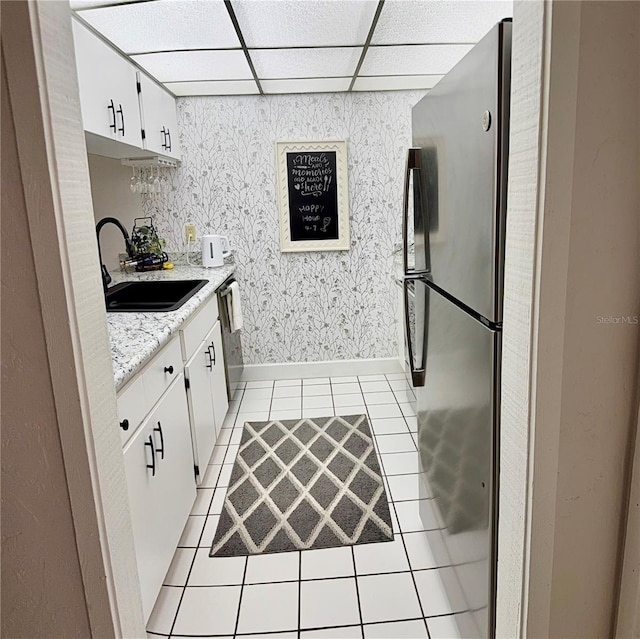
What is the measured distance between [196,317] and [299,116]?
6.26ft

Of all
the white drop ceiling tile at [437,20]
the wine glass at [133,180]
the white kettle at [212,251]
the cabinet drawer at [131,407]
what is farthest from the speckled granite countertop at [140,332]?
the white drop ceiling tile at [437,20]

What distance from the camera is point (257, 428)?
3176 millimetres

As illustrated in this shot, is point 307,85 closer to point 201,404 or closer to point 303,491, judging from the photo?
point 201,404

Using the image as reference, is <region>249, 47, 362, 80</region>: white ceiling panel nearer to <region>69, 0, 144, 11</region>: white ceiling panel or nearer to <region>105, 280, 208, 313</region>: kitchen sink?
<region>69, 0, 144, 11</region>: white ceiling panel

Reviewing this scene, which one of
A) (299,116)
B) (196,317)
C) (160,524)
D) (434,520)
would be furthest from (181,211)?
(434,520)

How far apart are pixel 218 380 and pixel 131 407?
56.8 inches

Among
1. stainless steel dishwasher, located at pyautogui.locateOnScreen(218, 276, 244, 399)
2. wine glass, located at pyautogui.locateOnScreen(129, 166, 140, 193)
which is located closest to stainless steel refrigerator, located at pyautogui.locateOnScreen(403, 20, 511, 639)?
stainless steel dishwasher, located at pyautogui.locateOnScreen(218, 276, 244, 399)

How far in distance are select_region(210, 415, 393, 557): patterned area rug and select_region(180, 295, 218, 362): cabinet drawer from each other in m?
0.71

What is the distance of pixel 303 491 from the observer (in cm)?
246

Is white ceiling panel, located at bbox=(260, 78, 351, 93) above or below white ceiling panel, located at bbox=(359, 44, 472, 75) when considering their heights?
above

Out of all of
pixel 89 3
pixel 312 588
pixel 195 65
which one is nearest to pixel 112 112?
pixel 89 3

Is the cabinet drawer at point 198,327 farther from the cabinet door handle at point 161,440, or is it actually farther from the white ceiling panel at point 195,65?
the white ceiling panel at point 195,65

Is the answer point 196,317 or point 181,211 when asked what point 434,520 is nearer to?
point 196,317

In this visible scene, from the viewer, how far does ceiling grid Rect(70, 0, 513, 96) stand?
2086 millimetres
